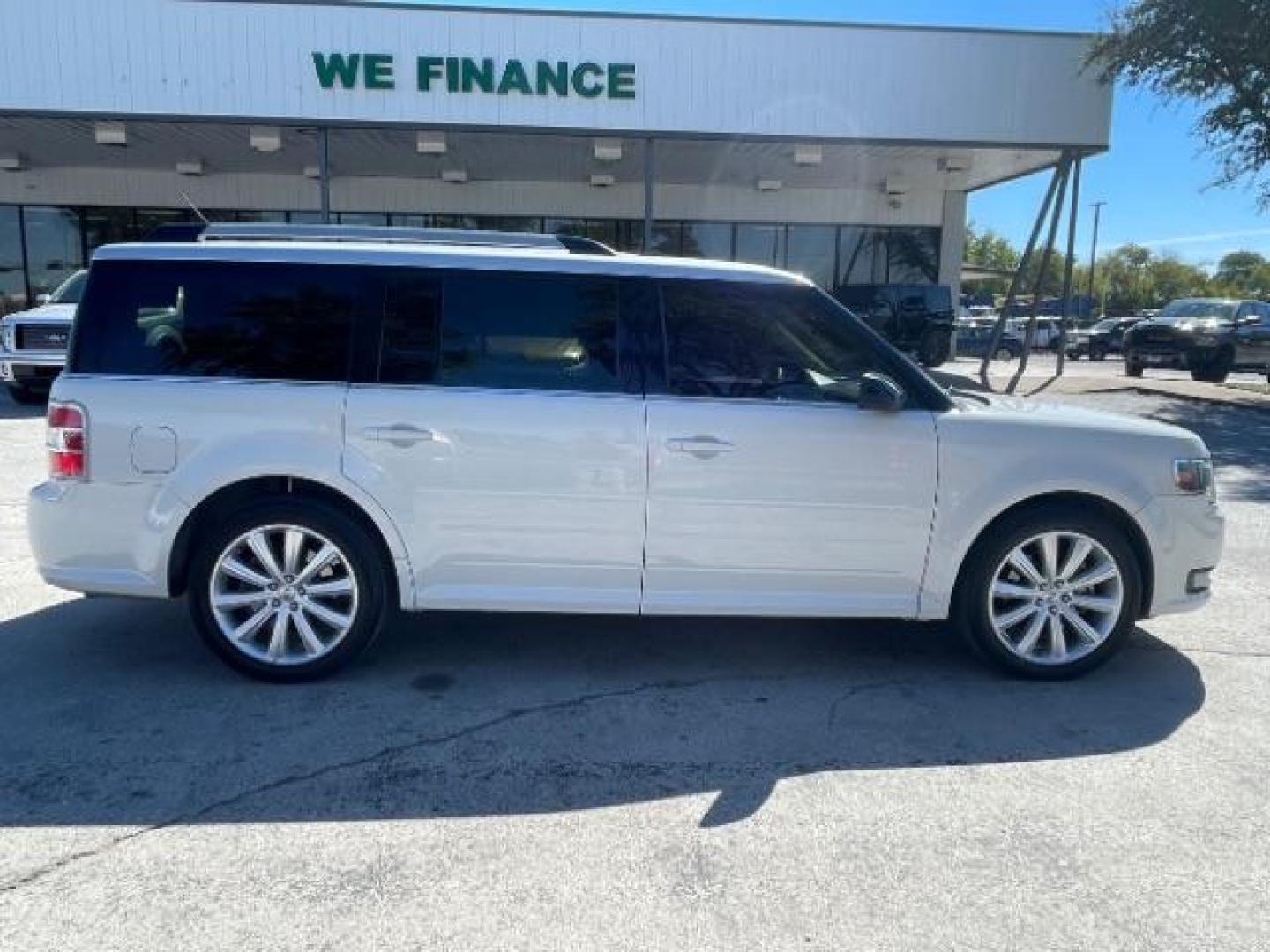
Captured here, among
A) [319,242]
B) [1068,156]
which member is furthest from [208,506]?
[1068,156]

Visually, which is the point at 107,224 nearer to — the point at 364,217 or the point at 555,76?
the point at 364,217

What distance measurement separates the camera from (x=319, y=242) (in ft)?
14.2

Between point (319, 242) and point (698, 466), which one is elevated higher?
point (319, 242)

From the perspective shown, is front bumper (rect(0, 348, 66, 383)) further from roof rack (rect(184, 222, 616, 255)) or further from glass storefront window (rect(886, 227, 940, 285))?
glass storefront window (rect(886, 227, 940, 285))

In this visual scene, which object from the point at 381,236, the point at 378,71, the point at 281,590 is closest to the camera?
the point at 281,590

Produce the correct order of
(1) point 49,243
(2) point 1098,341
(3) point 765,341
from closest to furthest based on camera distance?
1. (3) point 765,341
2. (1) point 49,243
3. (2) point 1098,341

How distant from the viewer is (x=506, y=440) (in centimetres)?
401

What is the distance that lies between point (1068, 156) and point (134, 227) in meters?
20.2

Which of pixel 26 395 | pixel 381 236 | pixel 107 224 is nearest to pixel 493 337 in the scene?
pixel 381 236

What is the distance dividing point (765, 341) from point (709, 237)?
1997 centimetres

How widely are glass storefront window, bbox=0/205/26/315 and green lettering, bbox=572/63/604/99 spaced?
49.8 ft

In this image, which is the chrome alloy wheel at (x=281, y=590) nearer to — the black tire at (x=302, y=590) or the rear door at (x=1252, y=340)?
the black tire at (x=302, y=590)

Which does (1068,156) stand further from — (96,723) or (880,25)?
(96,723)

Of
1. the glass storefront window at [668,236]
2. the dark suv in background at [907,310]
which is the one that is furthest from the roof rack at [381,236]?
the glass storefront window at [668,236]
